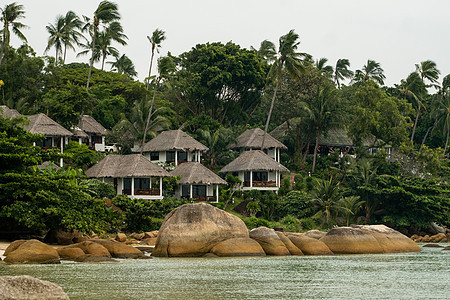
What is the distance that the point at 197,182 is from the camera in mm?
49938

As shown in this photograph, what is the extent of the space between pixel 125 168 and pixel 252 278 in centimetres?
2857

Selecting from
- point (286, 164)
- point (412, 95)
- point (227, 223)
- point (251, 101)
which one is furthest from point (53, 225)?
point (412, 95)

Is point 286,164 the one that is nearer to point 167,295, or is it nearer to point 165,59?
point 165,59

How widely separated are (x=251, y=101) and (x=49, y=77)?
21.5 m

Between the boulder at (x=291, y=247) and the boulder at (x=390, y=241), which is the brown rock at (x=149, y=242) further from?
the boulder at (x=390, y=241)

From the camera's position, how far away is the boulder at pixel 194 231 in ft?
93.2

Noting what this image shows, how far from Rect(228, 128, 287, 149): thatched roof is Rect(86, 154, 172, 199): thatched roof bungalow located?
13221mm

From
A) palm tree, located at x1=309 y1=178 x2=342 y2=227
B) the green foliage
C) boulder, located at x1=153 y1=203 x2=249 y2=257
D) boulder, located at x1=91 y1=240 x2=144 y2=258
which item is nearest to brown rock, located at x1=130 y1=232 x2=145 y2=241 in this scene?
the green foliage

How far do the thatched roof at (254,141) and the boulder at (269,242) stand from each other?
30034mm

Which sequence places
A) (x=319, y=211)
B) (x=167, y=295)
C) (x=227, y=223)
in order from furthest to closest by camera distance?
(x=319, y=211)
(x=227, y=223)
(x=167, y=295)

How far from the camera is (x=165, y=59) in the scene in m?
54.3

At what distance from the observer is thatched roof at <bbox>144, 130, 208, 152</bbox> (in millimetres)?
55719

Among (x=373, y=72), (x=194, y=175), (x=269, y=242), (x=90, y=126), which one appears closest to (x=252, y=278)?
(x=269, y=242)

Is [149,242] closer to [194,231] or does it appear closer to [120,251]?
Result: [120,251]
